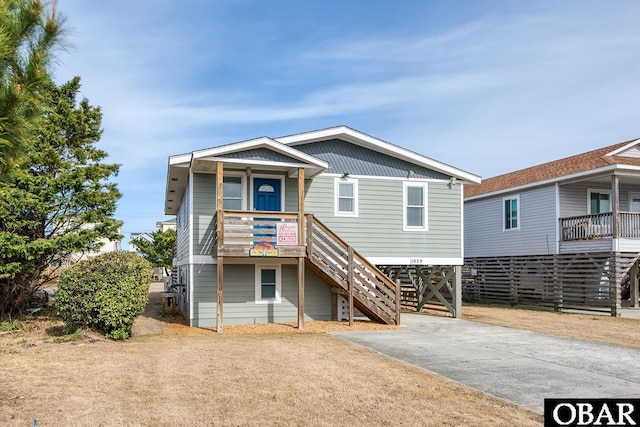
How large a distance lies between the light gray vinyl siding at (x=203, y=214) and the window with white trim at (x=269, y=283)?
1725 millimetres

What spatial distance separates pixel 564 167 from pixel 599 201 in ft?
7.78

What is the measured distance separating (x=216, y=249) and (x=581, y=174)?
1502cm

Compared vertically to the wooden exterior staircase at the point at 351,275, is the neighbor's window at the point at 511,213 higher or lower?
higher

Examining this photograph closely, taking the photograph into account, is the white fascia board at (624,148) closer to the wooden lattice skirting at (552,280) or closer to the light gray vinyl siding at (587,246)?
the light gray vinyl siding at (587,246)

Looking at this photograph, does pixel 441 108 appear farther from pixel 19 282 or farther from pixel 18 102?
pixel 18 102

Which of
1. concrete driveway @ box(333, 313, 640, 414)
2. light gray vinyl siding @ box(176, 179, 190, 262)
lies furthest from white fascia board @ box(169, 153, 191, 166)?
concrete driveway @ box(333, 313, 640, 414)

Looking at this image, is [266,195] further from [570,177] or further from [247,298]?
[570,177]

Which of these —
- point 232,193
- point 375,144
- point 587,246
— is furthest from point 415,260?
point 587,246

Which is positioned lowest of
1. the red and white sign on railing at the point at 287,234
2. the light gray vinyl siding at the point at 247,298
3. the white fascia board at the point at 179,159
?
the light gray vinyl siding at the point at 247,298

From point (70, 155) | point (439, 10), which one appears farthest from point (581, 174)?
point (70, 155)

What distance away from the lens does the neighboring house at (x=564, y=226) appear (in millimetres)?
20500

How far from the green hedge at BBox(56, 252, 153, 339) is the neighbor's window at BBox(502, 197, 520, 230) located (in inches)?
722

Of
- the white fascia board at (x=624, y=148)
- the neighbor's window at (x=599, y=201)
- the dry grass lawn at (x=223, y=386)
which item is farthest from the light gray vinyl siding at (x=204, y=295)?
the white fascia board at (x=624, y=148)

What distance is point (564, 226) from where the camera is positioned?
22625mm
